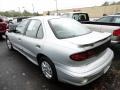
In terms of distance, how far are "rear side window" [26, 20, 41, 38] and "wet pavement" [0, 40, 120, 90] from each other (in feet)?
3.55

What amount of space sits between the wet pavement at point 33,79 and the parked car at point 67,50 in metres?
0.26

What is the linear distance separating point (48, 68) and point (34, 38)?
0.89m

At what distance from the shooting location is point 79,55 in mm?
2859

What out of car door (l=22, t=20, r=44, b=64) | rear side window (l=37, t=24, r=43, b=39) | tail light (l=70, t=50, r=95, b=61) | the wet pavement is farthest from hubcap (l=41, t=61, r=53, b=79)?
tail light (l=70, t=50, r=95, b=61)

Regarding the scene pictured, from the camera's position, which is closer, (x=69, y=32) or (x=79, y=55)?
(x=79, y=55)

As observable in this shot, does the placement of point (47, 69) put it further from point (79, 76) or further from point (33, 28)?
point (33, 28)

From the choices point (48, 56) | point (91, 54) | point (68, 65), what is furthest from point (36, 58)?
point (91, 54)

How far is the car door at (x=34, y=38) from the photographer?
12.3 ft

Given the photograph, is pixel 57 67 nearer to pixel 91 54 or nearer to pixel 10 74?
pixel 91 54

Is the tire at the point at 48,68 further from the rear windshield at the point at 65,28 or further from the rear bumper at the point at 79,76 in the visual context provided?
the rear windshield at the point at 65,28

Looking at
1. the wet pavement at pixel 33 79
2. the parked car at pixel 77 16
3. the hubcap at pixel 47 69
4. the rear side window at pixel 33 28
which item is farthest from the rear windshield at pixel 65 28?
the parked car at pixel 77 16

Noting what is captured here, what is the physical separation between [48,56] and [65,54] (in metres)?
0.58

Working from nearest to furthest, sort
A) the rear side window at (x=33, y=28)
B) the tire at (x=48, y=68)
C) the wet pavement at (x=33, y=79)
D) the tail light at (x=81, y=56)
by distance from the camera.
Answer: the tail light at (x=81, y=56) → the tire at (x=48, y=68) → the wet pavement at (x=33, y=79) → the rear side window at (x=33, y=28)

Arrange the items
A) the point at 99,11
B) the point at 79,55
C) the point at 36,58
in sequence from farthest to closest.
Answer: the point at 99,11, the point at 36,58, the point at 79,55
